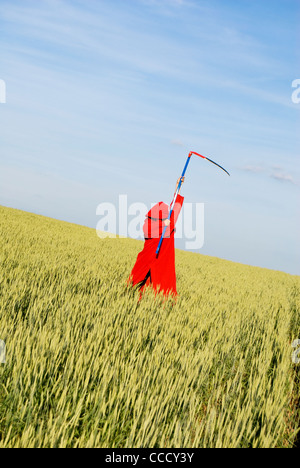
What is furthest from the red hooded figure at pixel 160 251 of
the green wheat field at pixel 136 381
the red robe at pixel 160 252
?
the green wheat field at pixel 136 381

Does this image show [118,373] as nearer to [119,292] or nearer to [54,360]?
[54,360]

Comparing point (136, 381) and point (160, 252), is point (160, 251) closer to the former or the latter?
point (160, 252)

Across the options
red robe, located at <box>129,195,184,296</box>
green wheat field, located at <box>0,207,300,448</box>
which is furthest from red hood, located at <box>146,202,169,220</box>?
green wheat field, located at <box>0,207,300,448</box>

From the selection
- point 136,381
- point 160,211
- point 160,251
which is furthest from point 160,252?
point 136,381

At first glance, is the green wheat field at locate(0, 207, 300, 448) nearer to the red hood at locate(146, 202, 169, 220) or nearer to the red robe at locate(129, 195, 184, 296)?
the red robe at locate(129, 195, 184, 296)

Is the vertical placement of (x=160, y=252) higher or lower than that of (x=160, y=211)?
lower

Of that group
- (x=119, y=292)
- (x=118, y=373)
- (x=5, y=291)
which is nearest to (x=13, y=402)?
(x=118, y=373)

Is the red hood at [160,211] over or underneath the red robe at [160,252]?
over

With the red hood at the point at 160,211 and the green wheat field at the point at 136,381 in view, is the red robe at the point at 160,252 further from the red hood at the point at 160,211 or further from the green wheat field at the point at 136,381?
the green wheat field at the point at 136,381

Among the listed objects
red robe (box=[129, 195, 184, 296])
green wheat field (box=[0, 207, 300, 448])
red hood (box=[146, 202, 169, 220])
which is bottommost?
green wheat field (box=[0, 207, 300, 448])

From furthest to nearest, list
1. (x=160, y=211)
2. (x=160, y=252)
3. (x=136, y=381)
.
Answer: (x=160, y=252)
(x=160, y=211)
(x=136, y=381)

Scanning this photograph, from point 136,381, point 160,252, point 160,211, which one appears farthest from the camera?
point 160,252

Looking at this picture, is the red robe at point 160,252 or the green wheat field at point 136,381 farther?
the red robe at point 160,252
